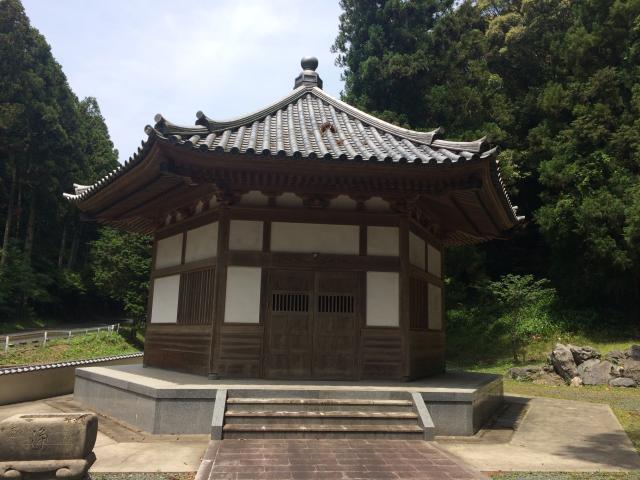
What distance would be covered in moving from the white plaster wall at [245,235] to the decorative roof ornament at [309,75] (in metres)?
5.22

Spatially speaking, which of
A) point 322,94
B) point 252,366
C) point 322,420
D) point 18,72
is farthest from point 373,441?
point 18,72

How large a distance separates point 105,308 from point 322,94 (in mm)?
47181

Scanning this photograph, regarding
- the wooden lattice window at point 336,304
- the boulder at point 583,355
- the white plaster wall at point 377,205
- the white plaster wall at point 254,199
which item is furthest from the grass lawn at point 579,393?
the white plaster wall at point 254,199

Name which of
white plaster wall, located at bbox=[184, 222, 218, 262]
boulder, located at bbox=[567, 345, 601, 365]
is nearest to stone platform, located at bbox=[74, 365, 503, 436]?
white plaster wall, located at bbox=[184, 222, 218, 262]

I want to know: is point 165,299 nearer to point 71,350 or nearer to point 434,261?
point 434,261

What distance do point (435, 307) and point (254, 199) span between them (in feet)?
17.0

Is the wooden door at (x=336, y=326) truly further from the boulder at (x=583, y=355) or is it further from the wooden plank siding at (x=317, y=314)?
the boulder at (x=583, y=355)

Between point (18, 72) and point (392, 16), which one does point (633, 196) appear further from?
point (18, 72)

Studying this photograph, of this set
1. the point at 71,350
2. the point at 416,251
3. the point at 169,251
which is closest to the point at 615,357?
the point at 416,251

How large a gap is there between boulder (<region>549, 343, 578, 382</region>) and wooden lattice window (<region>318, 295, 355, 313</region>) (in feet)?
40.0

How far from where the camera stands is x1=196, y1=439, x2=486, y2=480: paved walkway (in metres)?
5.54

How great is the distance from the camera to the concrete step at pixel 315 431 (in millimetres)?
7242

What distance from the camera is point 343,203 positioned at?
9953 millimetres

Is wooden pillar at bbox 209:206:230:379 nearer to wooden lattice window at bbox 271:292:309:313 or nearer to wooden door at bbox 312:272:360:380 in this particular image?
wooden lattice window at bbox 271:292:309:313
